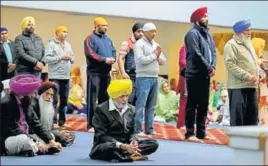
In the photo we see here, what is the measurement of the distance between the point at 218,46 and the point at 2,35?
323 centimetres

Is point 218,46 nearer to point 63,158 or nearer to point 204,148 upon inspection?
point 204,148

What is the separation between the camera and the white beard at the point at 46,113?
4512 millimetres

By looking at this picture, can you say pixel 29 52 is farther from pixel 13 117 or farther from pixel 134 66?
pixel 13 117

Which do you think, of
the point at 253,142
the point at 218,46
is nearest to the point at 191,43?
the point at 253,142

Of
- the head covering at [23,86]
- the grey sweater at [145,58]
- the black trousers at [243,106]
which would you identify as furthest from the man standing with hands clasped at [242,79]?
the head covering at [23,86]

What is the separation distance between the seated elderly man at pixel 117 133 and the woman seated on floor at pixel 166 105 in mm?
3715

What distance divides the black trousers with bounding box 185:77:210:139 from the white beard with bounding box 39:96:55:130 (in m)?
1.19

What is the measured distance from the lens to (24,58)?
18.5ft

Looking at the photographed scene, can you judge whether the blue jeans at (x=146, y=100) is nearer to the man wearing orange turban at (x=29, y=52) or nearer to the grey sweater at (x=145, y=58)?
the grey sweater at (x=145, y=58)

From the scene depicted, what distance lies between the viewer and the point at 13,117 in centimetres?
414

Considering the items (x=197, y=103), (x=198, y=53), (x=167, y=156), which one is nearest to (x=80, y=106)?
(x=197, y=103)

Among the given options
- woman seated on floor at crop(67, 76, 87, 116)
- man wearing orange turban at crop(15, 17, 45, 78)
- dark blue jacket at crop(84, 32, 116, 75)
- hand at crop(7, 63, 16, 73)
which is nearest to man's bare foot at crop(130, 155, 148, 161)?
dark blue jacket at crop(84, 32, 116, 75)

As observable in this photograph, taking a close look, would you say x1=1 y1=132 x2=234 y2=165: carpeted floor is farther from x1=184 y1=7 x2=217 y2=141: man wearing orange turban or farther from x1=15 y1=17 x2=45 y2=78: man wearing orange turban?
x1=15 y1=17 x2=45 y2=78: man wearing orange turban

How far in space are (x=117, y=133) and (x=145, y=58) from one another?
1364 mm
